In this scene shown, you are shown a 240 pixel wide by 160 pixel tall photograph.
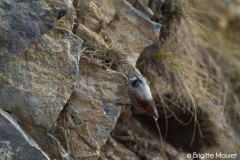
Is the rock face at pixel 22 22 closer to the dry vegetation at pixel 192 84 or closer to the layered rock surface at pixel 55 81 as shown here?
the layered rock surface at pixel 55 81

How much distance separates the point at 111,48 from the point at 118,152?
1.43 meters

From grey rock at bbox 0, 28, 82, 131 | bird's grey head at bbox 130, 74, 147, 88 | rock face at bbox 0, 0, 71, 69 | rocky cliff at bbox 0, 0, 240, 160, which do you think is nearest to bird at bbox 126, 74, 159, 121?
bird's grey head at bbox 130, 74, 147, 88

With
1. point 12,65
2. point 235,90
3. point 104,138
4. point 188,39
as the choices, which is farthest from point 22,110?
point 235,90

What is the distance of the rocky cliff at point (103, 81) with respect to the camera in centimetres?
322

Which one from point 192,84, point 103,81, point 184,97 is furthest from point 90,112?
point 192,84

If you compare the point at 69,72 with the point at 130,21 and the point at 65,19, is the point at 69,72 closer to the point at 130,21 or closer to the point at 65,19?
the point at 65,19

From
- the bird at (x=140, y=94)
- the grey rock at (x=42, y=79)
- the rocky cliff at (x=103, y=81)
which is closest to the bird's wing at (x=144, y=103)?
the bird at (x=140, y=94)

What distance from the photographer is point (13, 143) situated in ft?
9.92

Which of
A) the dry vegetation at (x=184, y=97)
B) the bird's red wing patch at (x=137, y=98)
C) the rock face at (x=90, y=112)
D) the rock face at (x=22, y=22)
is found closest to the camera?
the rock face at (x=22, y=22)

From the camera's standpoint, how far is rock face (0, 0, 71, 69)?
313 centimetres

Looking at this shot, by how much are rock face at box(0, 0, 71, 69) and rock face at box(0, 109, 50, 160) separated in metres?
0.50

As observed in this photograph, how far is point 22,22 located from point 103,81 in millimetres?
1162

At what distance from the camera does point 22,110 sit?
3262 mm

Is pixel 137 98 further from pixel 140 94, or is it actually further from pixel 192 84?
pixel 192 84
